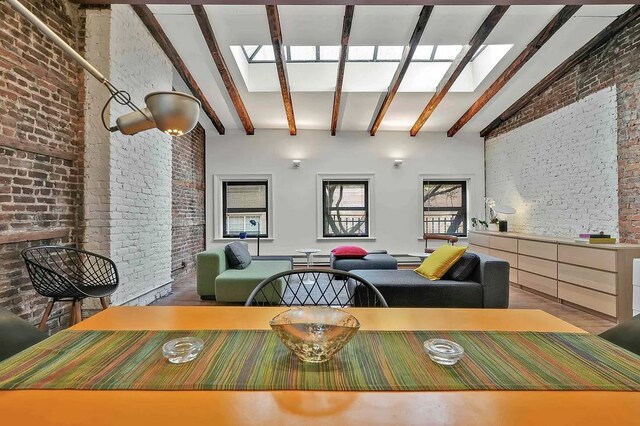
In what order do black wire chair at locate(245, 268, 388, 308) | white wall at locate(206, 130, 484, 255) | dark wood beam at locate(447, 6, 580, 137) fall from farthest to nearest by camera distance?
white wall at locate(206, 130, 484, 255) → dark wood beam at locate(447, 6, 580, 137) → black wire chair at locate(245, 268, 388, 308)

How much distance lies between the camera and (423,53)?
5.03 metres

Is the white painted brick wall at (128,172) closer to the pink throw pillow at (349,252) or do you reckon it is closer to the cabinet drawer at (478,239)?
the pink throw pillow at (349,252)

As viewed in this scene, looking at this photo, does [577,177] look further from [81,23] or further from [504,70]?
[81,23]

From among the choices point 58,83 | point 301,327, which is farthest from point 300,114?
point 301,327

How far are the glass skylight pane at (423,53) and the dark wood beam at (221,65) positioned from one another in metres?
2.91

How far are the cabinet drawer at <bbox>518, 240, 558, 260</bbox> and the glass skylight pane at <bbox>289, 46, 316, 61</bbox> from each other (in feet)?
14.0

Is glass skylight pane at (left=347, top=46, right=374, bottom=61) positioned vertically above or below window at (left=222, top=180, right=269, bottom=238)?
above

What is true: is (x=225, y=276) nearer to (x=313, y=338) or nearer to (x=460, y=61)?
(x=313, y=338)

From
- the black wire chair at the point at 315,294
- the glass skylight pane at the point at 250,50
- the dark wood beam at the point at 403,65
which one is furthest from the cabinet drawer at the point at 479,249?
the glass skylight pane at the point at 250,50

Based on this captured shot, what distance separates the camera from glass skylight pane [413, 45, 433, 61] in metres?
4.93

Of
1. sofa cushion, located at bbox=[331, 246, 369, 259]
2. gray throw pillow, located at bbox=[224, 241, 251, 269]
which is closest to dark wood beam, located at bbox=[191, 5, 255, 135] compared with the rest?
gray throw pillow, located at bbox=[224, 241, 251, 269]

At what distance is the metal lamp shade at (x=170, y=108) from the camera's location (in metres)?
0.94

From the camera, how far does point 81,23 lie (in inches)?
121

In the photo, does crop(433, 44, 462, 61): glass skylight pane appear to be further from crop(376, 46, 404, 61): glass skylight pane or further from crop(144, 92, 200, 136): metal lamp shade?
crop(144, 92, 200, 136): metal lamp shade
